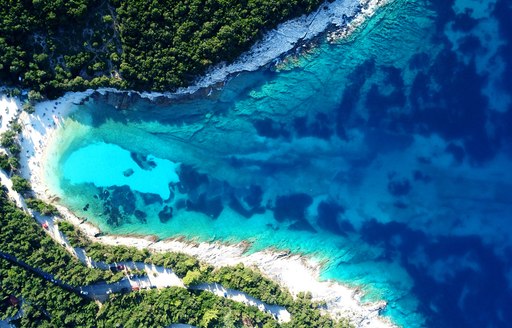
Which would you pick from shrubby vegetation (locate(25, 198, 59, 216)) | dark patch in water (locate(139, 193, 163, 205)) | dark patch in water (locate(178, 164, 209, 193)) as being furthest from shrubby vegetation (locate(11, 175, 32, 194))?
dark patch in water (locate(178, 164, 209, 193))

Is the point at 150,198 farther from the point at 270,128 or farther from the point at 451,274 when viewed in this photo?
the point at 451,274

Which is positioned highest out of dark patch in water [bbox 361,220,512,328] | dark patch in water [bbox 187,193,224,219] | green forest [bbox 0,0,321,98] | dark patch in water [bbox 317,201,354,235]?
green forest [bbox 0,0,321,98]

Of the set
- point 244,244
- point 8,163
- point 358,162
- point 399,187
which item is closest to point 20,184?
point 8,163

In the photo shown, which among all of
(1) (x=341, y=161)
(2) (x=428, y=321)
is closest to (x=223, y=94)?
(1) (x=341, y=161)

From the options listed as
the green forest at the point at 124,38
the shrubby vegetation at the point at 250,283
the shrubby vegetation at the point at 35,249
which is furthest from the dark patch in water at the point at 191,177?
the shrubby vegetation at the point at 35,249

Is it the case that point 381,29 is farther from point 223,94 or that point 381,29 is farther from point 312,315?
point 312,315

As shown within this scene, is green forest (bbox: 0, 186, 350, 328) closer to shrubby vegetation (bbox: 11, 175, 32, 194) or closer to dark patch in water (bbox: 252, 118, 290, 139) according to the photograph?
shrubby vegetation (bbox: 11, 175, 32, 194)

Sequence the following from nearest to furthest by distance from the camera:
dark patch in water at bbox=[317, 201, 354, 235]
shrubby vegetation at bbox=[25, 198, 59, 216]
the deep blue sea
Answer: shrubby vegetation at bbox=[25, 198, 59, 216] < the deep blue sea < dark patch in water at bbox=[317, 201, 354, 235]
